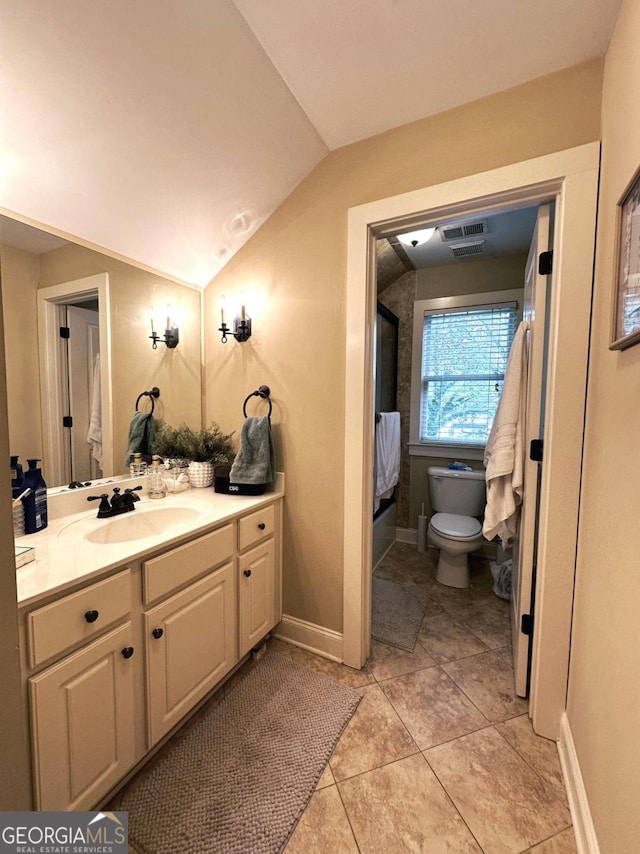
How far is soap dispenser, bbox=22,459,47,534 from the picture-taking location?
1.25 meters

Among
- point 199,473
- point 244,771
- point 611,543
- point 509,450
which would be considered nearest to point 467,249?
point 509,450

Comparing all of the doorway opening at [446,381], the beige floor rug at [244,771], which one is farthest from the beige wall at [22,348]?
the doorway opening at [446,381]

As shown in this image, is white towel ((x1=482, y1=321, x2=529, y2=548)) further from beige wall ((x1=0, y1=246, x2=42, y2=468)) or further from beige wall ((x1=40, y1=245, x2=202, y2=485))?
beige wall ((x1=0, y1=246, x2=42, y2=468))

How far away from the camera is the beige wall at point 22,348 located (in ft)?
4.14

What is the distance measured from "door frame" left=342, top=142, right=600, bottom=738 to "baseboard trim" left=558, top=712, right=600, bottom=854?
75mm

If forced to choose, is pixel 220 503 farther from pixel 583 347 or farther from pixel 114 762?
pixel 583 347

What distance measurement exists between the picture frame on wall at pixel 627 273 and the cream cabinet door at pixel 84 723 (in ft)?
5.43

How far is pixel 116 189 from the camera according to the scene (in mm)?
1433

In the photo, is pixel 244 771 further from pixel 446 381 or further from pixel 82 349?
pixel 446 381

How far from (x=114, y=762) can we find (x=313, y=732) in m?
0.70

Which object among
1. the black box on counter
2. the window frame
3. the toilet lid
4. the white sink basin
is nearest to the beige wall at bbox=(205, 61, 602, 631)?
the black box on counter

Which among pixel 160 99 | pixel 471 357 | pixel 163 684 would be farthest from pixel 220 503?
pixel 471 357

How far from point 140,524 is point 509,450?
169 centimetres

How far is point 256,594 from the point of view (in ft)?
5.53
